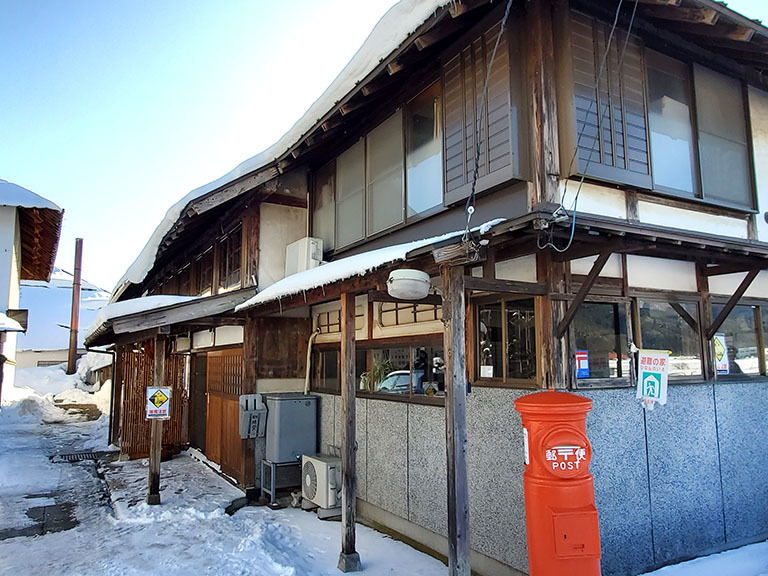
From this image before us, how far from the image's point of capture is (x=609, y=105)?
537cm

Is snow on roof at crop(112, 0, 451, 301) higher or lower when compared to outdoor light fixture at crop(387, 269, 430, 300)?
higher

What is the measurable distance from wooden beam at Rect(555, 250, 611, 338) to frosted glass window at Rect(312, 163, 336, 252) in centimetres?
498

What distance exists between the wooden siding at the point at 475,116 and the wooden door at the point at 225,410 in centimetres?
610

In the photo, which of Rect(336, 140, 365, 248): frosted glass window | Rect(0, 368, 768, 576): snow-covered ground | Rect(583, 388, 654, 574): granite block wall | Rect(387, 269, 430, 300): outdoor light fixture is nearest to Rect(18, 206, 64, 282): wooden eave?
Rect(0, 368, 768, 576): snow-covered ground

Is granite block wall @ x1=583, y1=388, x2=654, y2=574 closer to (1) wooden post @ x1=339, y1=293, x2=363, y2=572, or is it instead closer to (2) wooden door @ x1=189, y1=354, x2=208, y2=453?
(1) wooden post @ x1=339, y1=293, x2=363, y2=572

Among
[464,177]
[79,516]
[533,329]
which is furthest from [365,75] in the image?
[79,516]

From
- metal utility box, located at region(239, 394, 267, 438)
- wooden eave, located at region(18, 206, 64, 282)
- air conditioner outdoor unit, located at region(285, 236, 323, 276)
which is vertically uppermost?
wooden eave, located at region(18, 206, 64, 282)

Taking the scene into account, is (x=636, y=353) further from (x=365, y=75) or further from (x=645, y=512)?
(x=365, y=75)

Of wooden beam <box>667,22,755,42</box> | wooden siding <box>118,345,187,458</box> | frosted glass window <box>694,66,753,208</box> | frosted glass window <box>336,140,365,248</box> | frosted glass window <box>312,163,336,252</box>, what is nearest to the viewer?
wooden beam <box>667,22,755,42</box>

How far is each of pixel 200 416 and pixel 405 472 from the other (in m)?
8.80

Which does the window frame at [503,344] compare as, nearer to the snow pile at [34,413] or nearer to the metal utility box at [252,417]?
the metal utility box at [252,417]

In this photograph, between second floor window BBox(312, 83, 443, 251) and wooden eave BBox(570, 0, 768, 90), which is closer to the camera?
wooden eave BBox(570, 0, 768, 90)

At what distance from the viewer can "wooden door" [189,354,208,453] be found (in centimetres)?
1407

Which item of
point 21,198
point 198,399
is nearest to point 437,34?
point 198,399
